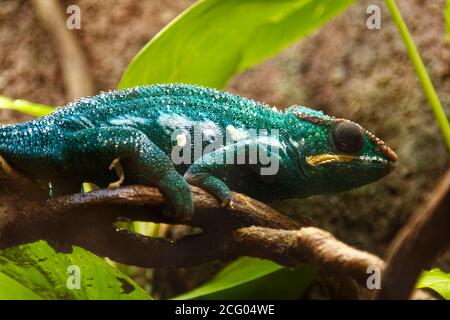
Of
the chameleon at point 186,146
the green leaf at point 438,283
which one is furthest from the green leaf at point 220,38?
the green leaf at point 438,283

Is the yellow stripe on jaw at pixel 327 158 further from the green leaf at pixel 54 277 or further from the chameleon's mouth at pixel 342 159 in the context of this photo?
the green leaf at pixel 54 277

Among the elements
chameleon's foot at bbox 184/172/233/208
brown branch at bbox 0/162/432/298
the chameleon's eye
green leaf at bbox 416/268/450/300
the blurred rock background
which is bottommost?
green leaf at bbox 416/268/450/300

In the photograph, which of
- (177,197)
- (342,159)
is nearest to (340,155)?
(342,159)

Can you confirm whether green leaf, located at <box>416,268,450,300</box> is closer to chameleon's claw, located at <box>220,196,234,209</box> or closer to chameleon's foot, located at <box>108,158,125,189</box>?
chameleon's claw, located at <box>220,196,234,209</box>

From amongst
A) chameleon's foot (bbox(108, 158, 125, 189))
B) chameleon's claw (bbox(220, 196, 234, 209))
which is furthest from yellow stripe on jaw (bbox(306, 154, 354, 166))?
chameleon's foot (bbox(108, 158, 125, 189))

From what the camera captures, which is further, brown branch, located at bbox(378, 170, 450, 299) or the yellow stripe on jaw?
the yellow stripe on jaw
